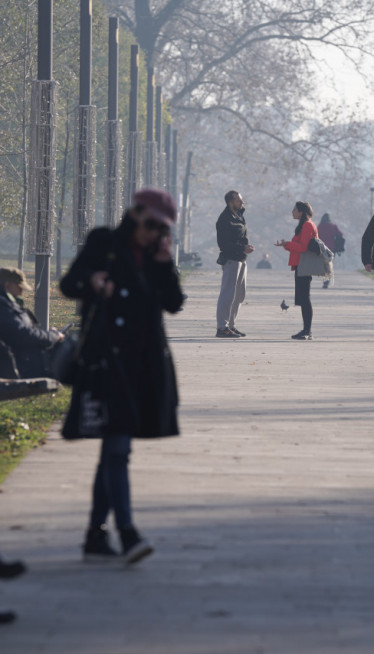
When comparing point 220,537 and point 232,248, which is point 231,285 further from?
point 220,537

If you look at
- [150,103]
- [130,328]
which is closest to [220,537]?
[130,328]

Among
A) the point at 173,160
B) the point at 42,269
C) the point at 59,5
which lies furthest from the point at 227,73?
the point at 42,269

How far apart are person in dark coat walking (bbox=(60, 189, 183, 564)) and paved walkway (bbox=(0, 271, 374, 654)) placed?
31 centimetres

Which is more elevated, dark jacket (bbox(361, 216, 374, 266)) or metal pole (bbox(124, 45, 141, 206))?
metal pole (bbox(124, 45, 141, 206))

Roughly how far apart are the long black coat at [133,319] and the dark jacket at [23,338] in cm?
387

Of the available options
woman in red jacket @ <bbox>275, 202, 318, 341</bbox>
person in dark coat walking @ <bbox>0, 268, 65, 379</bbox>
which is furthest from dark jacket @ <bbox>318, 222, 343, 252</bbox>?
person in dark coat walking @ <bbox>0, 268, 65, 379</bbox>

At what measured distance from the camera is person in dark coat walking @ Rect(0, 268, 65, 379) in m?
9.73

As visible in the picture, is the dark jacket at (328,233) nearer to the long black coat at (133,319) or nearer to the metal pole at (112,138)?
the metal pole at (112,138)

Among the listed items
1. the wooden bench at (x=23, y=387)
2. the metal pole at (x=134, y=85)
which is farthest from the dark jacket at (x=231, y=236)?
the metal pole at (x=134, y=85)

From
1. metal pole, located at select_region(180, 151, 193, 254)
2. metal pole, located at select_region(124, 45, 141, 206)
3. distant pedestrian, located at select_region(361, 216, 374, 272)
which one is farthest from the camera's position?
metal pole, located at select_region(180, 151, 193, 254)

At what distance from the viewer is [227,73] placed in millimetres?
61000

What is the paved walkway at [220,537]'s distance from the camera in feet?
16.3

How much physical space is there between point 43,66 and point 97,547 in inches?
486

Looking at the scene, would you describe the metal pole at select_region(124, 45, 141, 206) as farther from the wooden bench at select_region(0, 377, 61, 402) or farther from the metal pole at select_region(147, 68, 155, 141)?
the wooden bench at select_region(0, 377, 61, 402)
